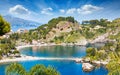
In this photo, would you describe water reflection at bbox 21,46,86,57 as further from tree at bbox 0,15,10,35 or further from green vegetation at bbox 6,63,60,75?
green vegetation at bbox 6,63,60,75

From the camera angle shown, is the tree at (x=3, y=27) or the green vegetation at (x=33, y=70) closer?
the green vegetation at (x=33, y=70)

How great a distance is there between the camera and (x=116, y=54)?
58.7 metres

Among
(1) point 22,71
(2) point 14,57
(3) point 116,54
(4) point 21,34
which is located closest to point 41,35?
(4) point 21,34

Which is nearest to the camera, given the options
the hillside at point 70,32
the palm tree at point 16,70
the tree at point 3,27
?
the palm tree at point 16,70

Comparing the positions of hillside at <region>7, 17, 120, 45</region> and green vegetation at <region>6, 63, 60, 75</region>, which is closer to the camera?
green vegetation at <region>6, 63, 60, 75</region>

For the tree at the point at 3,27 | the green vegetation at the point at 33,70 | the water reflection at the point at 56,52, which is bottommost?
the water reflection at the point at 56,52

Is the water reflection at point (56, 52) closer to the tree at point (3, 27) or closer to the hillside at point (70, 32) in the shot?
the hillside at point (70, 32)

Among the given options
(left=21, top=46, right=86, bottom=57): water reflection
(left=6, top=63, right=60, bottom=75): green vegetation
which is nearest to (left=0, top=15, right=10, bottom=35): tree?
(left=6, top=63, right=60, bottom=75): green vegetation

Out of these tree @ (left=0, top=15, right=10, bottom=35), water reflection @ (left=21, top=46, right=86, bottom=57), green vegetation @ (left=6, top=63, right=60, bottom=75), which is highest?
tree @ (left=0, top=15, right=10, bottom=35)

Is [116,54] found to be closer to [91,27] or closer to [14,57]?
[14,57]

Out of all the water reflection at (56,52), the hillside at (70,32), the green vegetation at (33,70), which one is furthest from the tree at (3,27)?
the hillside at (70,32)

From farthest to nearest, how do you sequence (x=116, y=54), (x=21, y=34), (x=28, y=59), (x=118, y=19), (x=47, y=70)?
(x=118, y=19), (x=21, y=34), (x=28, y=59), (x=116, y=54), (x=47, y=70)

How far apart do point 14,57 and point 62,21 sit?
6682 centimetres

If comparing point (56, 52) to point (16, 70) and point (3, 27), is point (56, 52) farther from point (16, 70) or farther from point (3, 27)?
point (16, 70)
